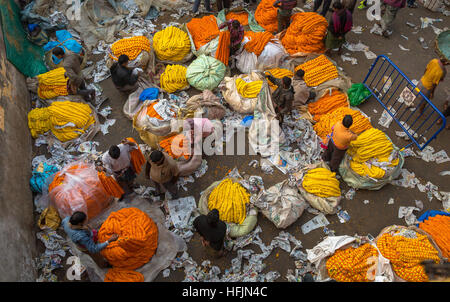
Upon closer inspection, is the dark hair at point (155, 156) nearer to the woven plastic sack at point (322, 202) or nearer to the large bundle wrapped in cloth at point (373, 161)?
the woven plastic sack at point (322, 202)

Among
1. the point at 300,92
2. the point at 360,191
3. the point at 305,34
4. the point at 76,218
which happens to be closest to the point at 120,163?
the point at 76,218

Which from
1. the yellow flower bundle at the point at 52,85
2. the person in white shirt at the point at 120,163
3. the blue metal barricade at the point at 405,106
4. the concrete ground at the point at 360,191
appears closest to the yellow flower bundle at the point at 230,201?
the concrete ground at the point at 360,191

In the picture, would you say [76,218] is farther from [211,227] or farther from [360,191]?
[360,191]

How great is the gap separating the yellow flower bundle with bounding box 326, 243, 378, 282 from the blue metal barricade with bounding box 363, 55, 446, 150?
262cm

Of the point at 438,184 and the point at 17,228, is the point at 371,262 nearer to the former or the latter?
the point at 438,184

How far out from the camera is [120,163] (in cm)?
493

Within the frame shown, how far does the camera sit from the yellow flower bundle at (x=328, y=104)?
636cm

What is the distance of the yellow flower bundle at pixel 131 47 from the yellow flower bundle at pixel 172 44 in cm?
29

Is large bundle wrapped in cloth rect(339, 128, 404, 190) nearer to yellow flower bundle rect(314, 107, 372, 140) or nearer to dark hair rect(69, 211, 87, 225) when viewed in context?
yellow flower bundle rect(314, 107, 372, 140)

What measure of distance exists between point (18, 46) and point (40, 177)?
326 cm

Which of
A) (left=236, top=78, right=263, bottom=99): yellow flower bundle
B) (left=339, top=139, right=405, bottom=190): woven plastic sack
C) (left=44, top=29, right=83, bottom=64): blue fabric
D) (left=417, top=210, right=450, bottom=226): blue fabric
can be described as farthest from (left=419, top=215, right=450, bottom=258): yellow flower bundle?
(left=44, top=29, right=83, bottom=64): blue fabric

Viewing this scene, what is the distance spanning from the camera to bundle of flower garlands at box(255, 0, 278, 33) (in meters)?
7.88

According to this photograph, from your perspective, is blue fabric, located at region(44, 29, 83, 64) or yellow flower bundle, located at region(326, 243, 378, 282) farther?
blue fabric, located at region(44, 29, 83, 64)
